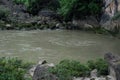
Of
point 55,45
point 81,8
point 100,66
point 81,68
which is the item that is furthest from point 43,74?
point 81,8

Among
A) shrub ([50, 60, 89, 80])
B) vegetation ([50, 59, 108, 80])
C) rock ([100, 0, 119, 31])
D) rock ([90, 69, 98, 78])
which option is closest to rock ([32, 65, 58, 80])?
shrub ([50, 60, 89, 80])

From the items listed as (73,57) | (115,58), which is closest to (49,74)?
(115,58)

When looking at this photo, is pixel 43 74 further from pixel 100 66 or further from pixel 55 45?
pixel 55 45

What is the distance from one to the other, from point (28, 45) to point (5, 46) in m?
1.49

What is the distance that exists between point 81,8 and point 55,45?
8445 millimetres

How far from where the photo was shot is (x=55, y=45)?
19.3 meters

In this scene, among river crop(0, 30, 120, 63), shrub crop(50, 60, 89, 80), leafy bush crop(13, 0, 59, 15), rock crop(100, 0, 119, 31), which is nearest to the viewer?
shrub crop(50, 60, 89, 80)

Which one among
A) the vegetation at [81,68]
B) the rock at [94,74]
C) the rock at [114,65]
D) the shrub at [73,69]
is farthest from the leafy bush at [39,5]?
the rock at [114,65]

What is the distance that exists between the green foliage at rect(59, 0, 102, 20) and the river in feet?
8.61

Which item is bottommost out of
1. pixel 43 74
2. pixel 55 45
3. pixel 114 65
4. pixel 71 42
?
pixel 71 42

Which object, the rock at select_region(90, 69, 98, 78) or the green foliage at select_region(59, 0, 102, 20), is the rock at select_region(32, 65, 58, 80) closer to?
the rock at select_region(90, 69, 98, 78)

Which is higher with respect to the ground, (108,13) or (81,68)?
(81,68)

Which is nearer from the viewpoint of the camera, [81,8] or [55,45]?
[55,45]

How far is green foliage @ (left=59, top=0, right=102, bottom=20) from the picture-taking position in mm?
26547
